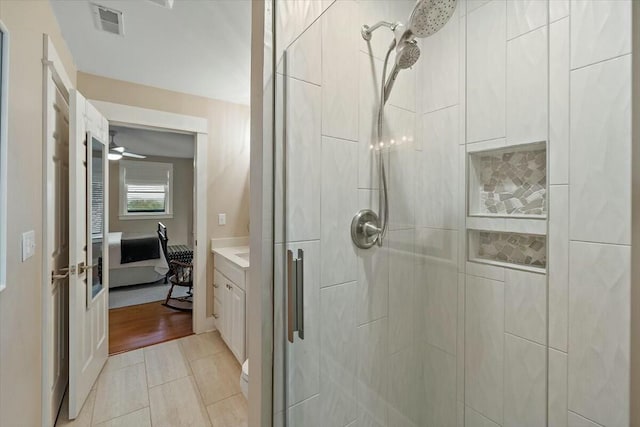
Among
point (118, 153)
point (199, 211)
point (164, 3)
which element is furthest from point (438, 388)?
point (118, 153)

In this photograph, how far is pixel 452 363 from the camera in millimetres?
1136

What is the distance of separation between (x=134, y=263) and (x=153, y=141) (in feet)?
6.45

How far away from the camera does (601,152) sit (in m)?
0.88

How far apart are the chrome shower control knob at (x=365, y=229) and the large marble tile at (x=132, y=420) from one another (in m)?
1.74

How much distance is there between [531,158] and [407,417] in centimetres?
110

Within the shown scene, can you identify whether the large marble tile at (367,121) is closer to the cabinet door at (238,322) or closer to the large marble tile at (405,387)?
the large marble tile at (405,387)

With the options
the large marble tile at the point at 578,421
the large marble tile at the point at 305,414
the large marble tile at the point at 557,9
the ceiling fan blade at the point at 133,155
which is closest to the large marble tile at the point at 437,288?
the large marble tile at the point at 578,421

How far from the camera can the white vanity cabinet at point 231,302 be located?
2.16m

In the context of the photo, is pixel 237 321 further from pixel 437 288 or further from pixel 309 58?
pixel 309 58

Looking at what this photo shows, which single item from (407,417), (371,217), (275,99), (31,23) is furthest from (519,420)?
(31,23)

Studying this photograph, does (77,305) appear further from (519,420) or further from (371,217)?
(519,420)

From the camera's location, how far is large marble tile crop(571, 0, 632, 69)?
0.85 m

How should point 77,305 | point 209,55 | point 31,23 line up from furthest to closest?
point 209,55 → point 77,305 → point 31,23

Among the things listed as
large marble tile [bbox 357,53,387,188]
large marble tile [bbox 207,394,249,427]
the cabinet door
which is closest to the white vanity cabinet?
the cabinet door
